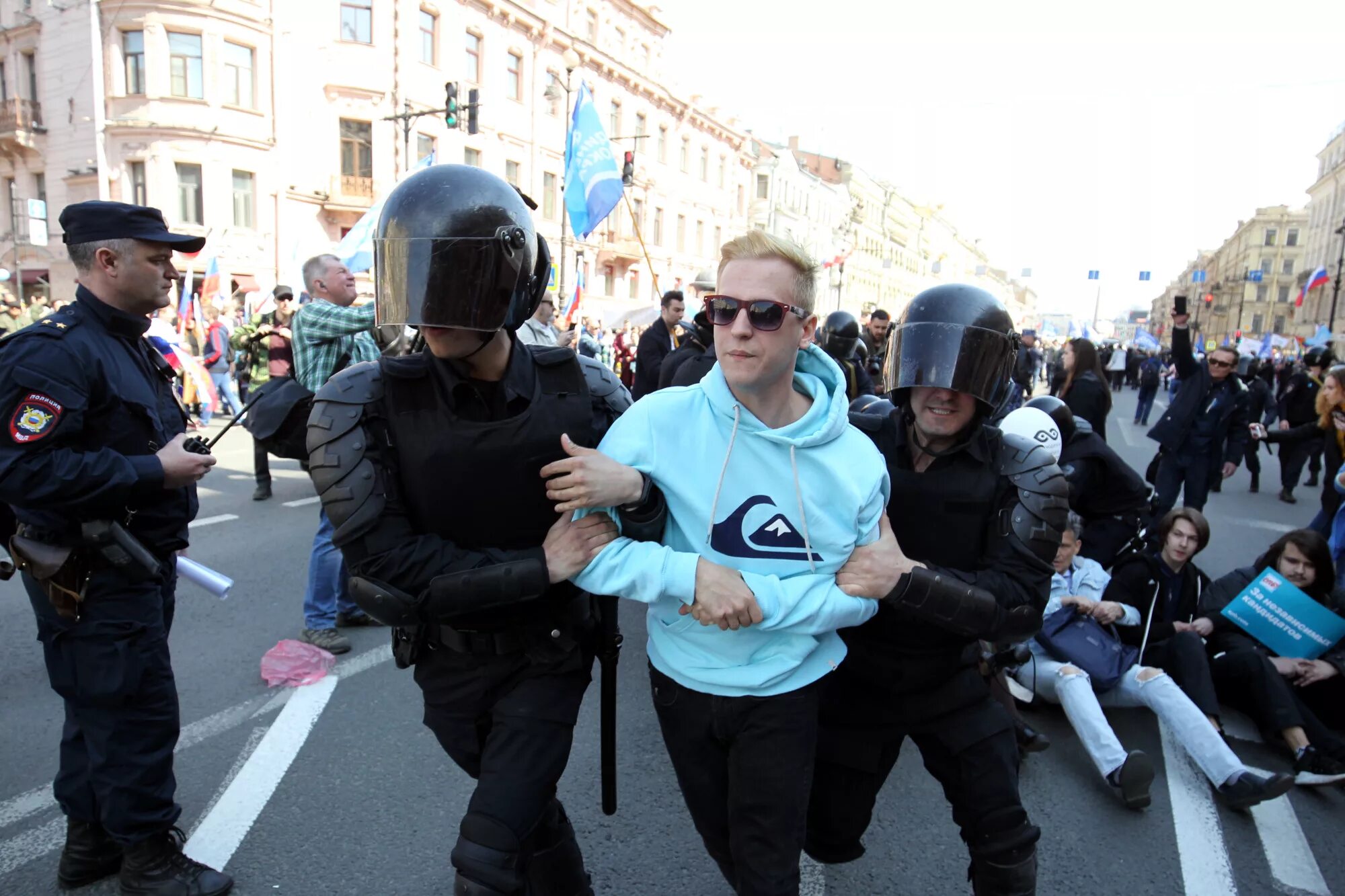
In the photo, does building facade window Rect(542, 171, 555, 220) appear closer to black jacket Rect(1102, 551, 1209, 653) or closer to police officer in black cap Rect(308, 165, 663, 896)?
black jacket Rect(1102, 551, 1209, 653)

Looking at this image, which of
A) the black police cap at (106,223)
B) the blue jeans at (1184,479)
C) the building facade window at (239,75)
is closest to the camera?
the black police cap at (106,223)

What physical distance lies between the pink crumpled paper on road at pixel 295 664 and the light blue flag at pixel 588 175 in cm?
565

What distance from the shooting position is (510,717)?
198cm

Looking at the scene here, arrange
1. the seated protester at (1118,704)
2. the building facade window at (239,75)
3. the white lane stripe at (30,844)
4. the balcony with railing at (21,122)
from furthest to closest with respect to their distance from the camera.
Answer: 1. the balcony with railing at (21,122)
2. the building facade window at (239,75)
3. the seated protester at (1118,704)
4. the white lane stripe at (30,844)

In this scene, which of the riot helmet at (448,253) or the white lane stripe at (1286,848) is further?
the white lane stripe at (1286,848)

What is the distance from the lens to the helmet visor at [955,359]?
2232 millimetres

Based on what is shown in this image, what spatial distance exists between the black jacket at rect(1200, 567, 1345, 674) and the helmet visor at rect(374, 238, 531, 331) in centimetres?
412

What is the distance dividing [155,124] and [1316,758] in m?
27.8

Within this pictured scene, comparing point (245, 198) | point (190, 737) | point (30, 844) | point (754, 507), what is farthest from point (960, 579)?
point (245, 198)

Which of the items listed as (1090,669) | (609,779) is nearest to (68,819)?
(609,779)

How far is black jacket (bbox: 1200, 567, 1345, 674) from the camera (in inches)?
163

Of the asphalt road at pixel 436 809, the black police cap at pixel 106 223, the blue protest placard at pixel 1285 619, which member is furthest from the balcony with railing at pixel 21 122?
the blue protest placard at pixel 1285 619

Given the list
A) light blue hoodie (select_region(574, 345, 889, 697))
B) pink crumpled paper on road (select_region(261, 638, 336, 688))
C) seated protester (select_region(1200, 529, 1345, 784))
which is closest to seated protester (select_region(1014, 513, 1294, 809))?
seated protester (select_region(1200, 529, 1345, 784))

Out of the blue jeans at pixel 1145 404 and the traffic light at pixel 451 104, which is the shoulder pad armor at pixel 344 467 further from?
the blue jeans at pixel 1145 404
